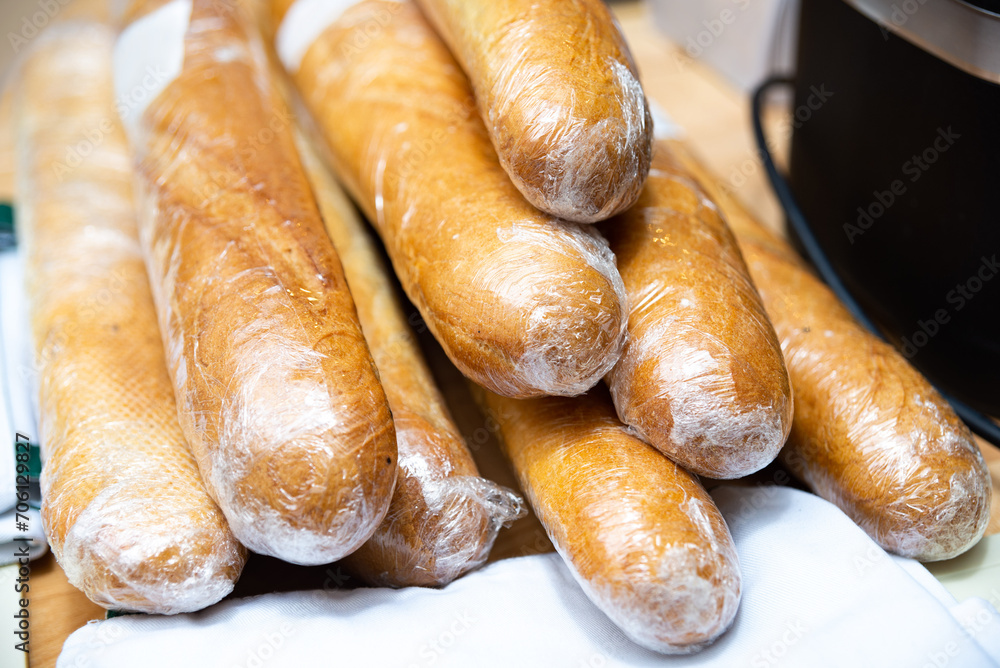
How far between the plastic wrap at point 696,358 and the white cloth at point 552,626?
0.11 m

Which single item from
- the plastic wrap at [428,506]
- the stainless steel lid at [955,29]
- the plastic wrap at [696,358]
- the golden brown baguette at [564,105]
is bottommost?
the plastic wrap at [428,506]

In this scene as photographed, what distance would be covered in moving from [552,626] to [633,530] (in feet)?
0.41

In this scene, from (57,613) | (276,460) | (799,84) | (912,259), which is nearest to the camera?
(276,460)

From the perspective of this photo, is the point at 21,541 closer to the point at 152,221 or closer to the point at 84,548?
the point at 84,548

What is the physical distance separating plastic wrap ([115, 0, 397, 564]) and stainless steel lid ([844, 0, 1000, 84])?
0.62 meters

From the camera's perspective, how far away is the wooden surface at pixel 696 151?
0.75 meters

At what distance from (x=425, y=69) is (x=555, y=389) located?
449 millimetres

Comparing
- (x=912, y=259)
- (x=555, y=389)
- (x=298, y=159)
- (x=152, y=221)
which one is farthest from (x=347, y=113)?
(x=912, y=259)

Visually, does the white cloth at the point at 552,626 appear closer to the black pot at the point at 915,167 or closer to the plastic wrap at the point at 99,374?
the plastic wrap at the point at 99,374

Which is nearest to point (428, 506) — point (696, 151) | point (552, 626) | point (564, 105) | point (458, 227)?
point (552, 626)

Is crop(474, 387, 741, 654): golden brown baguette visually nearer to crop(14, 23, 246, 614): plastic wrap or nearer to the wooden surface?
the wooden surface

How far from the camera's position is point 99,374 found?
0.79 m

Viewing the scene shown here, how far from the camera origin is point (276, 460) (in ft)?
1.94

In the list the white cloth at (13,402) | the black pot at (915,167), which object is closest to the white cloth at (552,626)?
the white cloth at (13,402)
